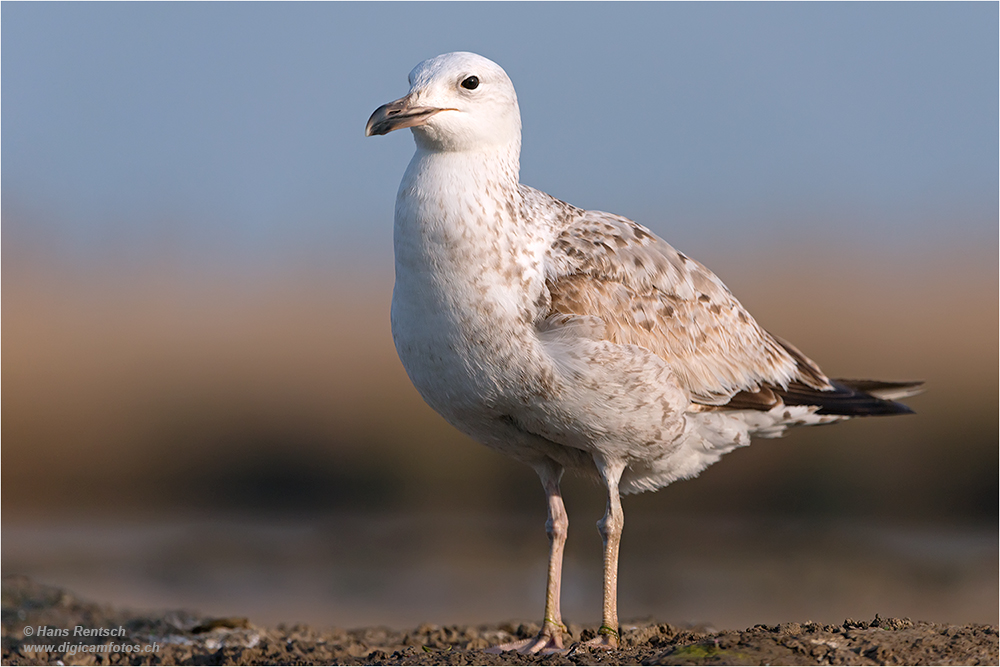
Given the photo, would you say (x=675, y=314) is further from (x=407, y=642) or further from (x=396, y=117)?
(x=407, y=642)

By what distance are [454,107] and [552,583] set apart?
317 cm

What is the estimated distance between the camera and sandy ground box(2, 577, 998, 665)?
5.75 m

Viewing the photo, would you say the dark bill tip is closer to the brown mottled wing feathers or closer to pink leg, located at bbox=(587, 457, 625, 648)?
the brown mottled wing feathers

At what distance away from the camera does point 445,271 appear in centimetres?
627

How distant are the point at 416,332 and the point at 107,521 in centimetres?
1092

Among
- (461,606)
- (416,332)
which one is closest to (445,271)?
(416,332)

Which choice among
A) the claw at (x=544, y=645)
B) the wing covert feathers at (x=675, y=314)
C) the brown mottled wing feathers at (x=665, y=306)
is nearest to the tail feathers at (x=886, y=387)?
the wing covert feathers at (x=675, y=314)

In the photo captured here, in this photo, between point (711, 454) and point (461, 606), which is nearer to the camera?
point (711, 454)

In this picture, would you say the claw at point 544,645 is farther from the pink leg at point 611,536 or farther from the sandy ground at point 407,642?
the pink leg at point 611,536

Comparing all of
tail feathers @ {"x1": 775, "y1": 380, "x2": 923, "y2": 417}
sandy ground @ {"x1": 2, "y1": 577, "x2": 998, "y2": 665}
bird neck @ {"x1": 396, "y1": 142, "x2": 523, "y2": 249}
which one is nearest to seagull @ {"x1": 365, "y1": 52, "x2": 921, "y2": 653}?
bird neck @ {"x1": 396, "y1": 142, "x2": 523, "y2": 249}

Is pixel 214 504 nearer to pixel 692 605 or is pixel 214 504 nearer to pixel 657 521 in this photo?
pixel 657 521

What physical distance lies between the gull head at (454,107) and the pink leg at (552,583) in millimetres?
2302

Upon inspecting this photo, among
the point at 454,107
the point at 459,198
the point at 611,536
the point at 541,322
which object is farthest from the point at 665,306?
the point at 454,107

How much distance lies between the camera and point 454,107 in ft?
20.7
